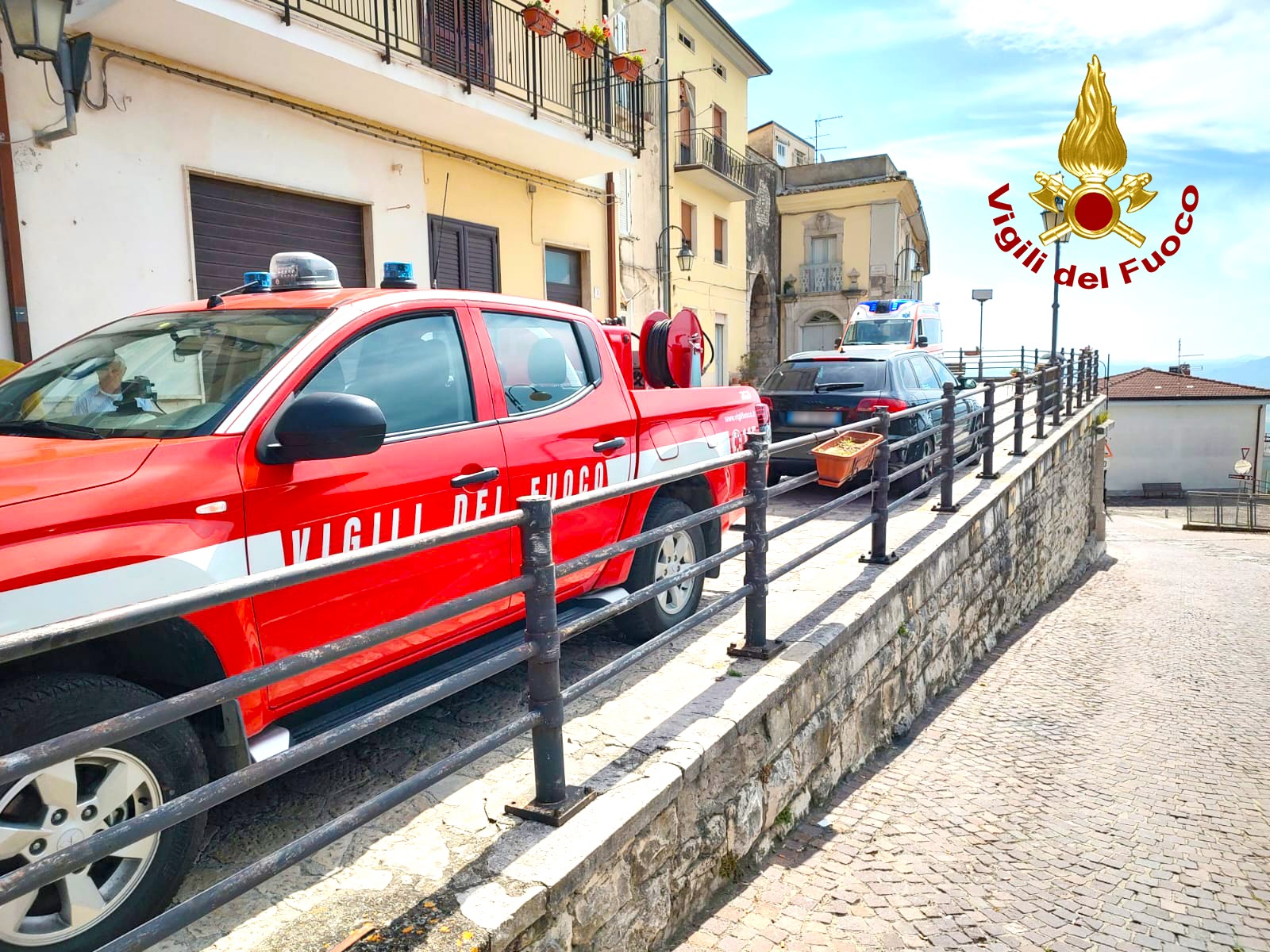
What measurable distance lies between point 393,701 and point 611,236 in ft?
40.7

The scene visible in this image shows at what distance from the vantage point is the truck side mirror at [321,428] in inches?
99.3

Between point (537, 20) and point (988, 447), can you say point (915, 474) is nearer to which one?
point (988, 447)

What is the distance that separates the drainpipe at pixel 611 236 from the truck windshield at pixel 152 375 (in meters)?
11.3

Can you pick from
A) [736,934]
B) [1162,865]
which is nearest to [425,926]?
[736,934]

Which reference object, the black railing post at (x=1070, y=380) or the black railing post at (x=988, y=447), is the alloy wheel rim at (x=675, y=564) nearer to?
the black railing post at (x=988, y=447)

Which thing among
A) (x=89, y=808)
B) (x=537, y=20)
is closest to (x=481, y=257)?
(x=537, y=20)

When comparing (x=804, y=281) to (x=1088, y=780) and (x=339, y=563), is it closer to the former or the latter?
(x=1088, y=780)

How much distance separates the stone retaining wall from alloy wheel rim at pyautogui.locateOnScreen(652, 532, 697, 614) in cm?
53

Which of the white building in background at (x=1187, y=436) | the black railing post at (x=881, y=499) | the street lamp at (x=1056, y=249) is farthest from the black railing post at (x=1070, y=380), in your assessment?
the white building in background at (x=1187, y=436)

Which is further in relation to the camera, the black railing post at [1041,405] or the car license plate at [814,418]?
the black railing post at [1041,405]

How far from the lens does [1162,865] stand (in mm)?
4320

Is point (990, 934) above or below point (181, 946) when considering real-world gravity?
Result: below

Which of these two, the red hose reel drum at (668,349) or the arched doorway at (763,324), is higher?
the arched doorway at (763,324)

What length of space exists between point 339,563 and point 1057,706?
21.2 feet
